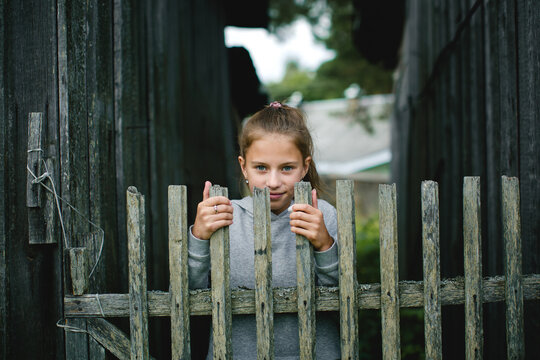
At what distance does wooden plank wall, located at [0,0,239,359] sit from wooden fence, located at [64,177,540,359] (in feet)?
1.03

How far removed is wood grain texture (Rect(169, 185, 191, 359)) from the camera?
178 cm

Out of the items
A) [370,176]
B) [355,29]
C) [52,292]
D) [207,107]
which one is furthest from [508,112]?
[370,176]

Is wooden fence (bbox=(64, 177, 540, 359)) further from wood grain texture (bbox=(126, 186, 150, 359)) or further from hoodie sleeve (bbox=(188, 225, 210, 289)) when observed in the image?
hoodie sleeve (bbox=(188, 225, 210, 289))

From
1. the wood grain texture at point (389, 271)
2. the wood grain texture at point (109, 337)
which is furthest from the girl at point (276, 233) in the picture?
the wood grain texture at point (109, 337)

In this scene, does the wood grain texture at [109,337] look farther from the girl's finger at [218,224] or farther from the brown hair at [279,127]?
the brown hair at [279,127]

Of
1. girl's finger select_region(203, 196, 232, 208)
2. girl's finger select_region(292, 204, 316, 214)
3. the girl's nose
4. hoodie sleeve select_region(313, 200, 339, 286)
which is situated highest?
the girl's nose

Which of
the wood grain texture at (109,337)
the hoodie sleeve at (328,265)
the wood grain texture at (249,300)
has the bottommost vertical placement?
the wood grain texture at (109,337)

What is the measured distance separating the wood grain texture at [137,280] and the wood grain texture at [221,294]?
27 centimetres

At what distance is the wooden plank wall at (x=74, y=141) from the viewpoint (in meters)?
2.06

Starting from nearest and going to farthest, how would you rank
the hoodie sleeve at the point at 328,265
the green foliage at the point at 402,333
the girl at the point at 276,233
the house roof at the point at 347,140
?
1. the hoodie sleeve at the point at 328,265
2. the girl at the point at 276,233
3. the green foliage at the point at 402,333
4. the house roof at the point at 347,140

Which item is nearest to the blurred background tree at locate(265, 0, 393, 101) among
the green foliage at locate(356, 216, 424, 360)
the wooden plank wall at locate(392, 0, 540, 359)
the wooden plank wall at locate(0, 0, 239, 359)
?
the wooden plank wall at locate(392, 0, 540, 359)

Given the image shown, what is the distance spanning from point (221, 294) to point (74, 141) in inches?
39.0

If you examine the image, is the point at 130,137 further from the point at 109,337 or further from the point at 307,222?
the point at 307,222

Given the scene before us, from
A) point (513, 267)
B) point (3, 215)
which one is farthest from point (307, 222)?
point (3, 215)
